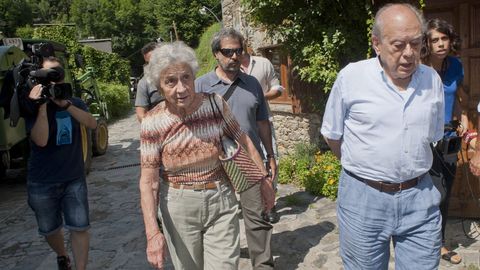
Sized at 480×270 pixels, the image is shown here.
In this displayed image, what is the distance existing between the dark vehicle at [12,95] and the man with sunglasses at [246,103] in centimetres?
114

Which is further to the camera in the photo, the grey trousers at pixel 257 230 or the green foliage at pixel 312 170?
the green foliage at pixel 312 170

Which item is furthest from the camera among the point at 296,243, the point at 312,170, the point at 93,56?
the point at 93,56

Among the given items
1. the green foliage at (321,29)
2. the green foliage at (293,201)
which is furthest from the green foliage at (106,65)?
the green foliage at (293,201)

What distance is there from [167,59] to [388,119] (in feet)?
3.78

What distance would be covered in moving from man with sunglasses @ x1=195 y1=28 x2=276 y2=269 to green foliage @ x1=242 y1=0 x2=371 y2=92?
7.52 ft

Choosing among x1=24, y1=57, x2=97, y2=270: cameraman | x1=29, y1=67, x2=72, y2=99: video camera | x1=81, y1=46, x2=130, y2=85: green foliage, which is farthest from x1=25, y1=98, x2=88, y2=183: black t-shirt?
x1=81, y1=46, x2=130, y2=85: green foliage

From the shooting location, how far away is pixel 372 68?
2.30 m

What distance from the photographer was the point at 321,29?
230 inches

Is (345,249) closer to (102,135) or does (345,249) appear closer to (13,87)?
(13,87)

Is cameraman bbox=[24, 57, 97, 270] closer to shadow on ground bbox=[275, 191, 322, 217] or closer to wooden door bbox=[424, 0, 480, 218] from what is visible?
shadow on ground bbox=[275, 191, 322, 217]

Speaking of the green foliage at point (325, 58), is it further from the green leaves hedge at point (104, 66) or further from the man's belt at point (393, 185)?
the green leaves hedge at point (104, 66)

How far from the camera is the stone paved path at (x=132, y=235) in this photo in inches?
163

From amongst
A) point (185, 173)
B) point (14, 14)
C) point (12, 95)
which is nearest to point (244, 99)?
point (185, 173)

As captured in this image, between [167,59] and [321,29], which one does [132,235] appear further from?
[321,29]
